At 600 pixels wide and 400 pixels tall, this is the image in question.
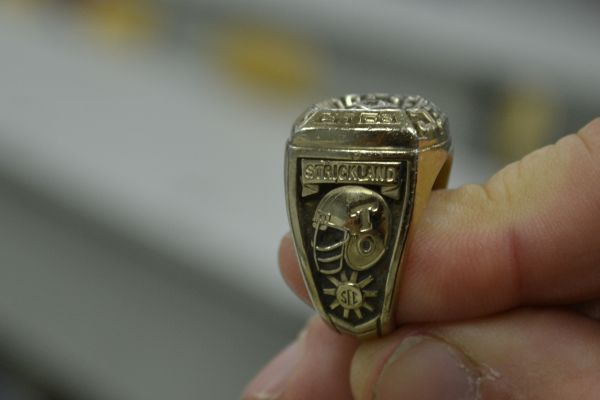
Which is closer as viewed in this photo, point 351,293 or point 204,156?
point 351,293

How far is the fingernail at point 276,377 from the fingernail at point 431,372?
0.16 metres

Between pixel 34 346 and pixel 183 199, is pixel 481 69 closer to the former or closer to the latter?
pixel 183 199

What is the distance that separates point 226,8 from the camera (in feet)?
5.56

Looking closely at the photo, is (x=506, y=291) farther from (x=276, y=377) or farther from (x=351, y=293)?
(x=276, y=377)

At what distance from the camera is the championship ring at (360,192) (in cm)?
44

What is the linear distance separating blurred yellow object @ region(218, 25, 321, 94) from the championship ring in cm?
109

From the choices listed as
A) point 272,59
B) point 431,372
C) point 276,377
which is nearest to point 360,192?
point 431,372

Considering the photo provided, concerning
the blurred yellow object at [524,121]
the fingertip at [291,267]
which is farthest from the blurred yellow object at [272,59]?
the fingertip at [291,267]

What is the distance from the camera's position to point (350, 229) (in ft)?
1.46

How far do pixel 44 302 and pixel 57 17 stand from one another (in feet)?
3.16

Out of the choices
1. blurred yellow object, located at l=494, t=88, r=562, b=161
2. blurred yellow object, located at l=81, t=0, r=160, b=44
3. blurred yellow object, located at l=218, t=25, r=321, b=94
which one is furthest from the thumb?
blurred yellow object, located at l=81, t=0, r=160, b=44

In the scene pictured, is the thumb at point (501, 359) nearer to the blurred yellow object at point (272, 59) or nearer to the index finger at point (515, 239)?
the index finger at point (515, 239)

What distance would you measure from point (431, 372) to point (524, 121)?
0.90 m

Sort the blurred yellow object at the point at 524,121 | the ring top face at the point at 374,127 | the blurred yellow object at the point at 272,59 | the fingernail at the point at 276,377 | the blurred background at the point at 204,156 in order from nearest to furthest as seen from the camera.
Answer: the ring top face at the point at 374,127
the fingernail at the point at 276,377
the blurred background at the point at 204,156
the blurred yellow object at the point at 524,121
the blurred yellow object at the point at 272,59
